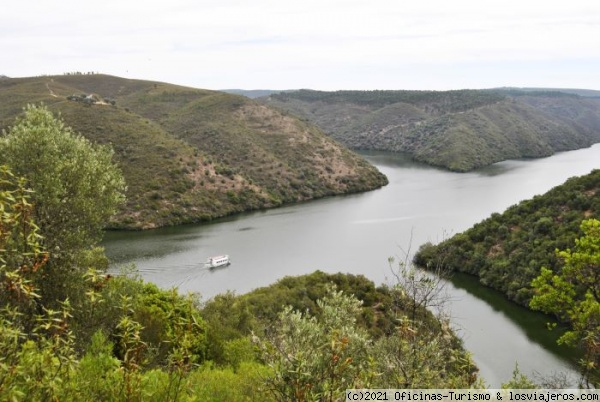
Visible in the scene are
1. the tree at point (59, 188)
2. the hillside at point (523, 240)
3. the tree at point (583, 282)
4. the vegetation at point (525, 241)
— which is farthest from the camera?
the hillside at point (523, 240)

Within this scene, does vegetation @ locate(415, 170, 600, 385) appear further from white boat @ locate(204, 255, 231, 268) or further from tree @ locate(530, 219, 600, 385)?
white boat @ locate(204, 255, 231, 268)

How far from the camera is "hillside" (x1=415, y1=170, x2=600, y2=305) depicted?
4588 centimetres

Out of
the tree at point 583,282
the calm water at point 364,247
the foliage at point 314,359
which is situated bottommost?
the calm water at point 364,247

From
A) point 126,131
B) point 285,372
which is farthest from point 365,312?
point 126,131

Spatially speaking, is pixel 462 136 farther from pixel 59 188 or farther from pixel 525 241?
pixel 59 188

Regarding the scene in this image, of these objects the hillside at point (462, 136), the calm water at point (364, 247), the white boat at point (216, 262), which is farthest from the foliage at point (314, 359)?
the hillside at point (462, 136)

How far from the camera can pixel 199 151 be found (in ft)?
302

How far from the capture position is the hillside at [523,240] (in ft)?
151

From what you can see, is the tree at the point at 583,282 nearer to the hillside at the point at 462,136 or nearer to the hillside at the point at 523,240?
the hillside at the point at 523,240

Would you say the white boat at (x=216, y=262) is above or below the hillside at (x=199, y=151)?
below

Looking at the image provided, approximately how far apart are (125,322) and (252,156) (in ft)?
314

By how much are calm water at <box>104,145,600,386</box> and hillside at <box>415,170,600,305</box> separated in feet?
7.03

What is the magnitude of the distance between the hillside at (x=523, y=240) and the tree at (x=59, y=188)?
3577 centimetres

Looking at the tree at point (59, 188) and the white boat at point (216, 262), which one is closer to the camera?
the tree at point (59, 188)
